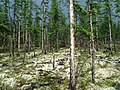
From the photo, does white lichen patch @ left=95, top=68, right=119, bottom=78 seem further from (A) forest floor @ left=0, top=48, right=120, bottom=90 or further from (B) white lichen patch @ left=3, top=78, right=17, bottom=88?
(B) white lichen patch @ left=3, top=78, right=17, bottom=88

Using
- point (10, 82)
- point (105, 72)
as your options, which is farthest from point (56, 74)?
point (105, 72)

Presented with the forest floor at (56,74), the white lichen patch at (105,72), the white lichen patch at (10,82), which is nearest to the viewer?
the forest floor at (56,74)

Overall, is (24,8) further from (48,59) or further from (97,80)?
(97,80)

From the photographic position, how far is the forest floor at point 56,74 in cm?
2930

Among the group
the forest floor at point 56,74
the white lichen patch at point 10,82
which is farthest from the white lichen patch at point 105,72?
the white lichen patch at point 10,82

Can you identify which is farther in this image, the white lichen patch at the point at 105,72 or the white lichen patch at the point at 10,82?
the white lichen patch at the point at 105,72

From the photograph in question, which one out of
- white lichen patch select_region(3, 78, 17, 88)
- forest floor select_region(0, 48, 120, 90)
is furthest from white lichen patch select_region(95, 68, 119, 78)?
white lichen patch select_region(3, 78, 17, 88)

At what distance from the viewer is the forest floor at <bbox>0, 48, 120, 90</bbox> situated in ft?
96.1

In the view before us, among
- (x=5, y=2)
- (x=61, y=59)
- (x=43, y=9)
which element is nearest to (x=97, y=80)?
(x=61, y=59)

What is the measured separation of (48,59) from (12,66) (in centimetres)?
658

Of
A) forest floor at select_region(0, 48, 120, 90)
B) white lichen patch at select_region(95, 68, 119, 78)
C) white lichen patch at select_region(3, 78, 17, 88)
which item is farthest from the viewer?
white lichen patch at select_region(95, 68, 119, 78)

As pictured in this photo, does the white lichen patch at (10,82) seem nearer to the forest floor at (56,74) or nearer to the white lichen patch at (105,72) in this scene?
the forest floor at (56,74)

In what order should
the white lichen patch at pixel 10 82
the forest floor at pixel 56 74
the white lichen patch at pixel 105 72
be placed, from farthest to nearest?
the white lichen patch at pixel 105 72, the white lichen patch at pixel 10 82, the forest floor at pixel 56 74

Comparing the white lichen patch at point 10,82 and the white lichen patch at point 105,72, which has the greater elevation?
the white lichen patch at point 105,72
